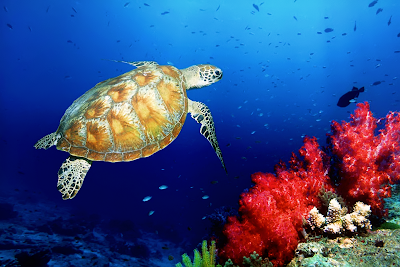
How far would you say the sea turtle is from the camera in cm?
295

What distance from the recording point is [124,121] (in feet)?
9.96

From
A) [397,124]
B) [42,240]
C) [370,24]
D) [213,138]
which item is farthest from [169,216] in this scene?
[370,24]

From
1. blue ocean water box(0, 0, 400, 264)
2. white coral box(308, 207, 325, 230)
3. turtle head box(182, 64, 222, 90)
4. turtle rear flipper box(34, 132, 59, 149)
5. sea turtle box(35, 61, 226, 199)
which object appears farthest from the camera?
blue ocean water box(0, 0, 400, 264)

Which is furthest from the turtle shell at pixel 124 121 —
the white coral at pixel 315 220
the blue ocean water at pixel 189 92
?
the blue ocean water at pixel 189 92

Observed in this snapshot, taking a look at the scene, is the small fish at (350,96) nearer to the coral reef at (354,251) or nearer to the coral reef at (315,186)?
the coral reef at (315,186)

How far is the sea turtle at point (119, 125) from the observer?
116 inches

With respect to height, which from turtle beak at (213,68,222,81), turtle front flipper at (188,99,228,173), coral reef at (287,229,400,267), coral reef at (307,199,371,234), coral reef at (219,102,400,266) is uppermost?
turtle beak at (213,68,222,81)

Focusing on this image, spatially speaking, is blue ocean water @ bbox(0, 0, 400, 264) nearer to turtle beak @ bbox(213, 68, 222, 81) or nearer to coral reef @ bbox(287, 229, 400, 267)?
turtle beak @ bbox(213, 68, 222, 81)

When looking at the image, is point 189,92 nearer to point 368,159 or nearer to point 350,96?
point 350,96

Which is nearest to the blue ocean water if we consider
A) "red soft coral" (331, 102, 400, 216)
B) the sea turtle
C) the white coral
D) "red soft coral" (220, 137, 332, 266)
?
"red soft coral" (220, 137, 332, 266)

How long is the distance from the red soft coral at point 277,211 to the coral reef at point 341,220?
210mm

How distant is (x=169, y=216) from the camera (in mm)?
20266

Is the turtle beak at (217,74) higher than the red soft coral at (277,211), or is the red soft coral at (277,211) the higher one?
the turtle beak at (217,74)

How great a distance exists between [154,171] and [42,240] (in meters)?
27.8
